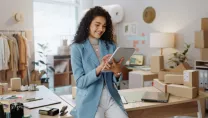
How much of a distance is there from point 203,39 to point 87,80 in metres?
2.86

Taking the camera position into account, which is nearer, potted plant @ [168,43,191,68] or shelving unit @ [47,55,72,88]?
potted plant @ [168,43,191,68]

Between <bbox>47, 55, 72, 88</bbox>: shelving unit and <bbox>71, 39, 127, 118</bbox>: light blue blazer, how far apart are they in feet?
13.5

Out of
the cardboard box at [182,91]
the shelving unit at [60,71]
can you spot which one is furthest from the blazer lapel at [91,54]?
the shelving unit at [60,71]

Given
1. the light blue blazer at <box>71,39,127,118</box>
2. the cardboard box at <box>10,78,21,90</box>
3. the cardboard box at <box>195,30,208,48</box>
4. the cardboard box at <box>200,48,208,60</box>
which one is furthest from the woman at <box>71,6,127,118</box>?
the cardboard box at <box>200,48,208,60</box>

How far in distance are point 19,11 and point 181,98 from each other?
13.8 ft

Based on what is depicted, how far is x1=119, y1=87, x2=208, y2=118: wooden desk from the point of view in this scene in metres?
1.94

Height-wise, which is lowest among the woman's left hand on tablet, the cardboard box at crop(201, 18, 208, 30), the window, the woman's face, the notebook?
the notebook

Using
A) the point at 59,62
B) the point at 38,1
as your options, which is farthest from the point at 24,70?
the point at 38,1

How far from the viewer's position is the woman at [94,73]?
1.59 m

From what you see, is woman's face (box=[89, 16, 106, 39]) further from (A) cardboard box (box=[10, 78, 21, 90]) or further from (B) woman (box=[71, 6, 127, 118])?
(A) cardboard box (box=[10, 78, 21, 90])

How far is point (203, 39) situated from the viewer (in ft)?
12.6

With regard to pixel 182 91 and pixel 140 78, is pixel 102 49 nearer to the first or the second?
pixel 182 91

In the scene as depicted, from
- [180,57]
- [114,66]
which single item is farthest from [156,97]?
[180,57]

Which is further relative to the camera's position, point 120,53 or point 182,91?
point 182,91
